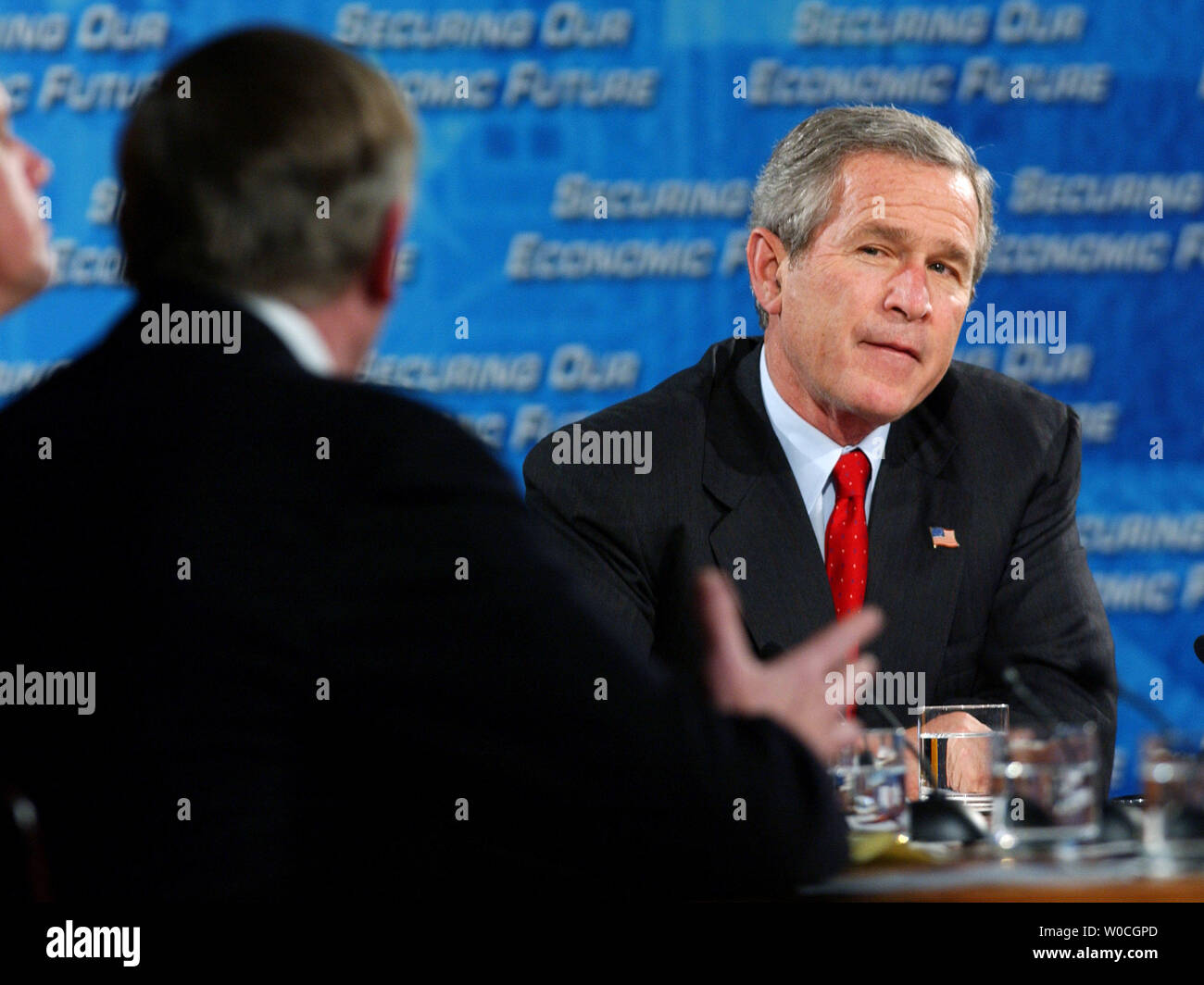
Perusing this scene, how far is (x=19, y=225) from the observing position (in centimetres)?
196

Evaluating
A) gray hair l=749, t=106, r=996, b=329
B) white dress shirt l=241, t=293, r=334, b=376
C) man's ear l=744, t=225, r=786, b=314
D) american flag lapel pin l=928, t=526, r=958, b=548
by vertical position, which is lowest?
american flag lapel pin l=928, t=526, r=958, b=548

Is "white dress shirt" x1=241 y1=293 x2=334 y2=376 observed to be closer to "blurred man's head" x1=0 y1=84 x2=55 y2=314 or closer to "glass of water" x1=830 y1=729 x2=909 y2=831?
"blurred man's head" x1=0 y1=84 x2=55 y2=314

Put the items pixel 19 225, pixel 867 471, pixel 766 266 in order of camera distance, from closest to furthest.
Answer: pixel 19 225, pixel 867 471, pixel 766 266

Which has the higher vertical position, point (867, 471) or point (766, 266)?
point (766, 266)

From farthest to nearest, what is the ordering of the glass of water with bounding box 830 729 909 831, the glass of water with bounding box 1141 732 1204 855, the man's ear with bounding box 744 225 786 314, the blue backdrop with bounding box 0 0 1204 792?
the blue backdrop with bounding box 0 0 1204 792, the man's ear with bounding box 744 225 786 314, the glass of water with bounding box 830 729 909 831, the glass of water with bounding box 1141 732 1204 855

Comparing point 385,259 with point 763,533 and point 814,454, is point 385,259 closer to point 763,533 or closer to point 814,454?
point 763,533

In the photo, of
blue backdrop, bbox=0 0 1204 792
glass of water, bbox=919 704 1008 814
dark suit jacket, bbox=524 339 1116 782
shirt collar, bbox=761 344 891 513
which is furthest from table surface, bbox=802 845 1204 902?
blue backdrop, bbox=0 0 1204 792

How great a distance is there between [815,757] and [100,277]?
289cm

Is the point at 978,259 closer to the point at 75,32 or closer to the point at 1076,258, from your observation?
the point at 1076,258

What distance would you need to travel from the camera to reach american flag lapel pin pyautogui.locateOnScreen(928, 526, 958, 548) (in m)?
2.64

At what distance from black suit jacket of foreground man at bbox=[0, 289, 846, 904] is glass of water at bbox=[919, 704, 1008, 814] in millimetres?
767

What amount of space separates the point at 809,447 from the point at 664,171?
1.25m

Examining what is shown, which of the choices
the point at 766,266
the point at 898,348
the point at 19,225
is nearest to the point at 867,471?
the point at 898,348

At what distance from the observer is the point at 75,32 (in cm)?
377
